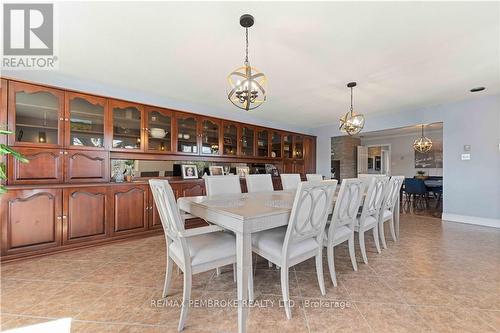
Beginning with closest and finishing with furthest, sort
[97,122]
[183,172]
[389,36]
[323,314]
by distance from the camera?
[323,314]
[389,36]
[97,122]
[183,172]

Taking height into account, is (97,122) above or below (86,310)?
above

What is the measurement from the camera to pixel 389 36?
199cm

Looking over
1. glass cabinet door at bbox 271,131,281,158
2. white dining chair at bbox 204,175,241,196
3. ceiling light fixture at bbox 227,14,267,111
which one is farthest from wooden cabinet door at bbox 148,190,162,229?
glass cabinet door at bbox 271,131,281,158

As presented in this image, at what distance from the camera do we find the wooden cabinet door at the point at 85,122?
9.26 feet

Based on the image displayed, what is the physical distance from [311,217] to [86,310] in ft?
5.79

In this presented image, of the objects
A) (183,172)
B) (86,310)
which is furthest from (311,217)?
(183,172)

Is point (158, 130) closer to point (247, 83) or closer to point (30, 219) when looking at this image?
point (30, 219)

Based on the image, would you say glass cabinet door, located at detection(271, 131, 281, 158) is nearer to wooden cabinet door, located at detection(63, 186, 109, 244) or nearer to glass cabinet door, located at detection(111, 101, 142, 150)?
glass cabinet door, located at detection(111, 101, 142, 150)

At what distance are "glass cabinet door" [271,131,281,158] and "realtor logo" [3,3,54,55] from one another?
412 cm

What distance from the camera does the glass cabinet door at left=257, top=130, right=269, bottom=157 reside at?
16.6 feet

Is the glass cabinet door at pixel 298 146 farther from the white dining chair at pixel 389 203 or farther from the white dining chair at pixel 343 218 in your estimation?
the white dining chair at pixel 343 218

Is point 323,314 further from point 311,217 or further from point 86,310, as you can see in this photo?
point 86,310

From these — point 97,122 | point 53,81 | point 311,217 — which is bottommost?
point 311,217

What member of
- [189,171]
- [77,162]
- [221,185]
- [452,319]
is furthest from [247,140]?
[452,319]
